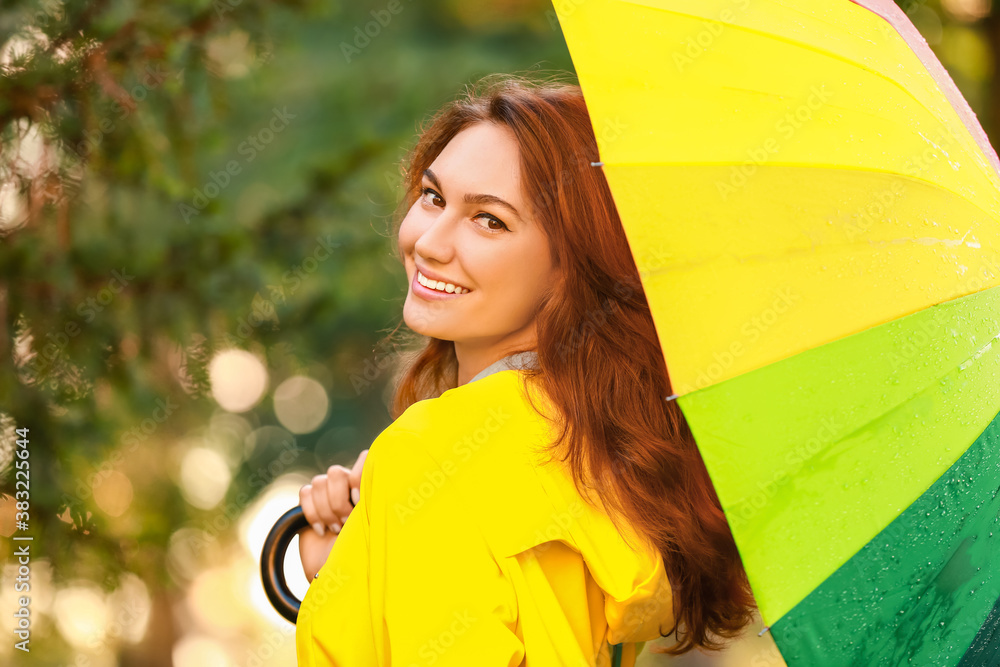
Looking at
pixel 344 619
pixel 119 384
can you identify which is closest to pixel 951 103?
pixel 344 619

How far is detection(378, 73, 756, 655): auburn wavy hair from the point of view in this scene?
174 centimetres

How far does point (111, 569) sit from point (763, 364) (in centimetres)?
239

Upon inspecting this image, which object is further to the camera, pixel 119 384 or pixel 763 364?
pixel 119 384

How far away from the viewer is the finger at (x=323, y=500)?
6.41 ft

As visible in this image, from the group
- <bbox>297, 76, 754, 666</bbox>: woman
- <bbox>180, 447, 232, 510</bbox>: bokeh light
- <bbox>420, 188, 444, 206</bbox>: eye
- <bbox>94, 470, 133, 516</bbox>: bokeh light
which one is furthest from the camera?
<bbox>180, 447, 232, 510</bbox>: bokeh light

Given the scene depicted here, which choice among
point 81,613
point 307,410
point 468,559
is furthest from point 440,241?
point 307,410

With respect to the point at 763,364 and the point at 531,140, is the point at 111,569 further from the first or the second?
the point at 763,364

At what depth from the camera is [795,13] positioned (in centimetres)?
164

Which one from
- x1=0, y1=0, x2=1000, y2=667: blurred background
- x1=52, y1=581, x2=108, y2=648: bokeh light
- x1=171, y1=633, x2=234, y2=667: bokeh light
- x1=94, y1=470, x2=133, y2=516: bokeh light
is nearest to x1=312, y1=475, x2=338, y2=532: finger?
x1=0, y1=0, x2=1000, y2=667: blurred background

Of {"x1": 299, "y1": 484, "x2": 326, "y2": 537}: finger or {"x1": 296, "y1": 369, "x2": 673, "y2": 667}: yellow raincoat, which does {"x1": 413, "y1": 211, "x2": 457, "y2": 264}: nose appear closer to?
{"x1": 296, "y1": 369, "x2": 673, "y2": 667}: yellow raincoat

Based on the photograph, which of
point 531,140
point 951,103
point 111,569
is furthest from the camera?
point 111,569

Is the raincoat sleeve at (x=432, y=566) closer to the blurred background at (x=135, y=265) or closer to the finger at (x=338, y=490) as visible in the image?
the finger at (x=338, y=490)

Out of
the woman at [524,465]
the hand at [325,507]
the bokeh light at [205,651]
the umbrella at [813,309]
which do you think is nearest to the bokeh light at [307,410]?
the bokeh light at [205,651]

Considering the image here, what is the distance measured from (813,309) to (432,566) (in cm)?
80
